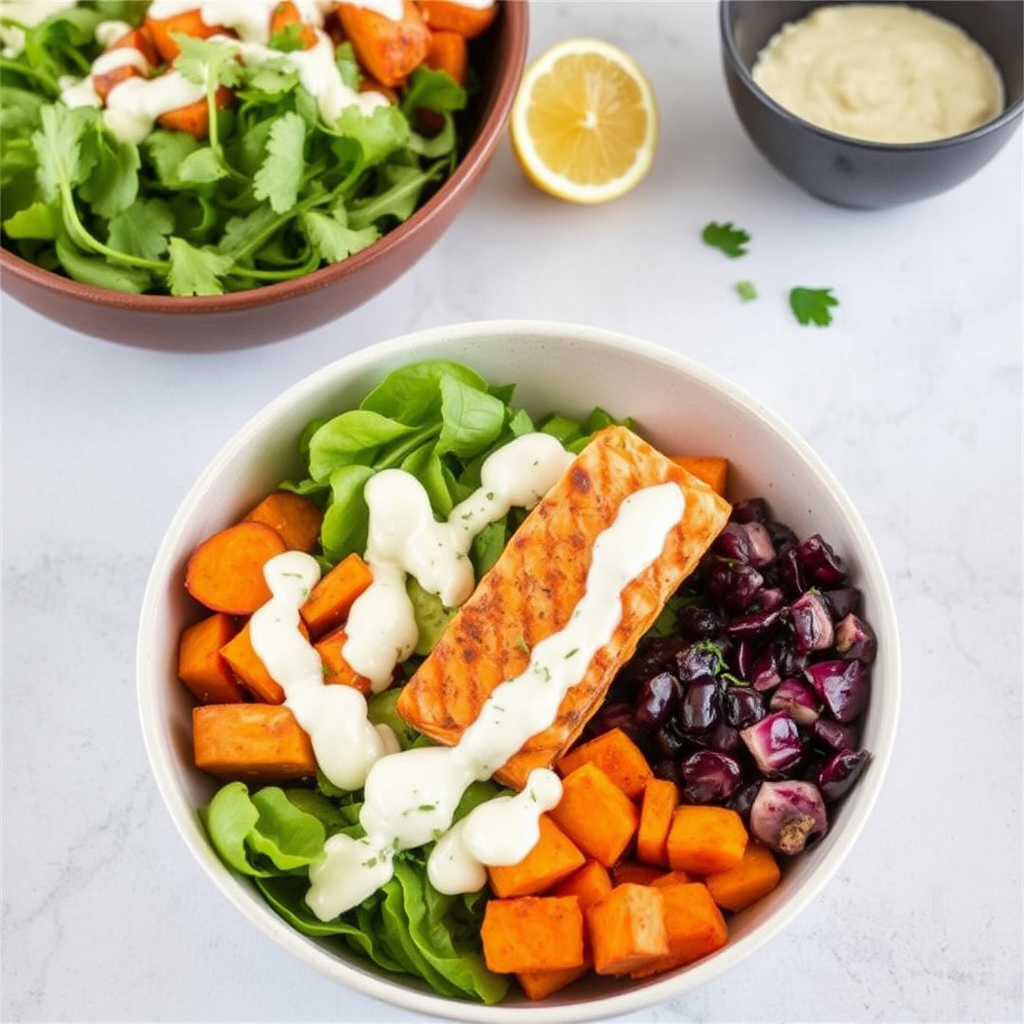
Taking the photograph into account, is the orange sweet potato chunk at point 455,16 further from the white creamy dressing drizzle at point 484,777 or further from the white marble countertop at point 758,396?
the white creamy dressing drizzle at point 484,777

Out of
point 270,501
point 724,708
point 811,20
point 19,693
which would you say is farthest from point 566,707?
point 811,20

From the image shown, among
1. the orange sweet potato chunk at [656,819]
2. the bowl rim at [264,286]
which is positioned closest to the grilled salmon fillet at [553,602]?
the orange sweet potato chunk at [656,819]

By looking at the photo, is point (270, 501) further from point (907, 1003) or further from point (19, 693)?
point (907, 1003)

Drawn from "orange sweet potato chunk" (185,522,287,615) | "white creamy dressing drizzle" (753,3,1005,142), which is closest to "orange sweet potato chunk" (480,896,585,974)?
"orange sweet potato chunk" (185,522,287,615)

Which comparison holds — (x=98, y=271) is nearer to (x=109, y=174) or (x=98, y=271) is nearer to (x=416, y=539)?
(x=109, y=174)

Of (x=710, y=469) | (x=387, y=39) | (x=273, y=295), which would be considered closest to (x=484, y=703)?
(x=710, y=469)

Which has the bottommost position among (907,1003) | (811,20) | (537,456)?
(907,1003)
